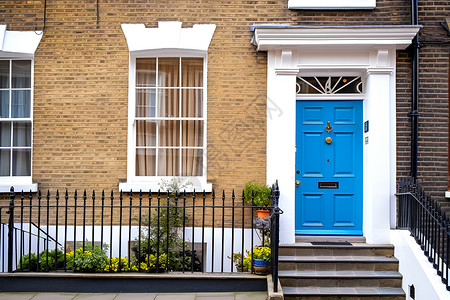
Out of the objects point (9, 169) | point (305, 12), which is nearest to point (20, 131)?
point (9, 169)

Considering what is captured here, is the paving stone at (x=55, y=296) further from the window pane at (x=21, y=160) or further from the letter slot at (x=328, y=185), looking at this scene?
the letter slot at (x=328, y=185)

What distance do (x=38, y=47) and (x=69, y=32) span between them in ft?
1.93

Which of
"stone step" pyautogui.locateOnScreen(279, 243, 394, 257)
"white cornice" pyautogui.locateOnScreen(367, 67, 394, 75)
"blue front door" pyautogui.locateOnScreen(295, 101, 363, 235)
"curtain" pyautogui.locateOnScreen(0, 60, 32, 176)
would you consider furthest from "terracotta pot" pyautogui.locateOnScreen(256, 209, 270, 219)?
"curtain" pyautogui.locateOnScreen(0, 60, 32, 176)

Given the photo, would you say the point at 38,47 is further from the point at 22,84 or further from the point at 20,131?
the point at 20,131

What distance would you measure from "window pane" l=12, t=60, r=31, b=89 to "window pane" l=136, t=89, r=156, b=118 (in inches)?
77.3

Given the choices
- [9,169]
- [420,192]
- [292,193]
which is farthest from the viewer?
[9,169]

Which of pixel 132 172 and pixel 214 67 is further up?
pixel 214 67

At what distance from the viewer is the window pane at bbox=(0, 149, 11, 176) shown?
8.21m

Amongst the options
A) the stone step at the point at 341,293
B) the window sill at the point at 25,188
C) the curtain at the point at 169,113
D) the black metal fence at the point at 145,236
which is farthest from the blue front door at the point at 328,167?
the window sill at the point at 25,188

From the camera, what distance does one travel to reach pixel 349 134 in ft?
26.2

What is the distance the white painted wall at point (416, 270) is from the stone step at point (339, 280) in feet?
0.70

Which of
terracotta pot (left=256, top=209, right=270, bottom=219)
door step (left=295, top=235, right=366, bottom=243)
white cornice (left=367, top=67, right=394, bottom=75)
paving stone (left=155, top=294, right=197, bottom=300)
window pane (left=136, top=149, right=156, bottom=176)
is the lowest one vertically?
paving stone (left=155, top=294, right=197, bottom=300)

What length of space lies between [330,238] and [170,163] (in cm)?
298

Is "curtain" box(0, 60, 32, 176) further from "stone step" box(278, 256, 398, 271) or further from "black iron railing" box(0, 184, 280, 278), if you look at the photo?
"stone step" box(278, 256, 398, 271)
